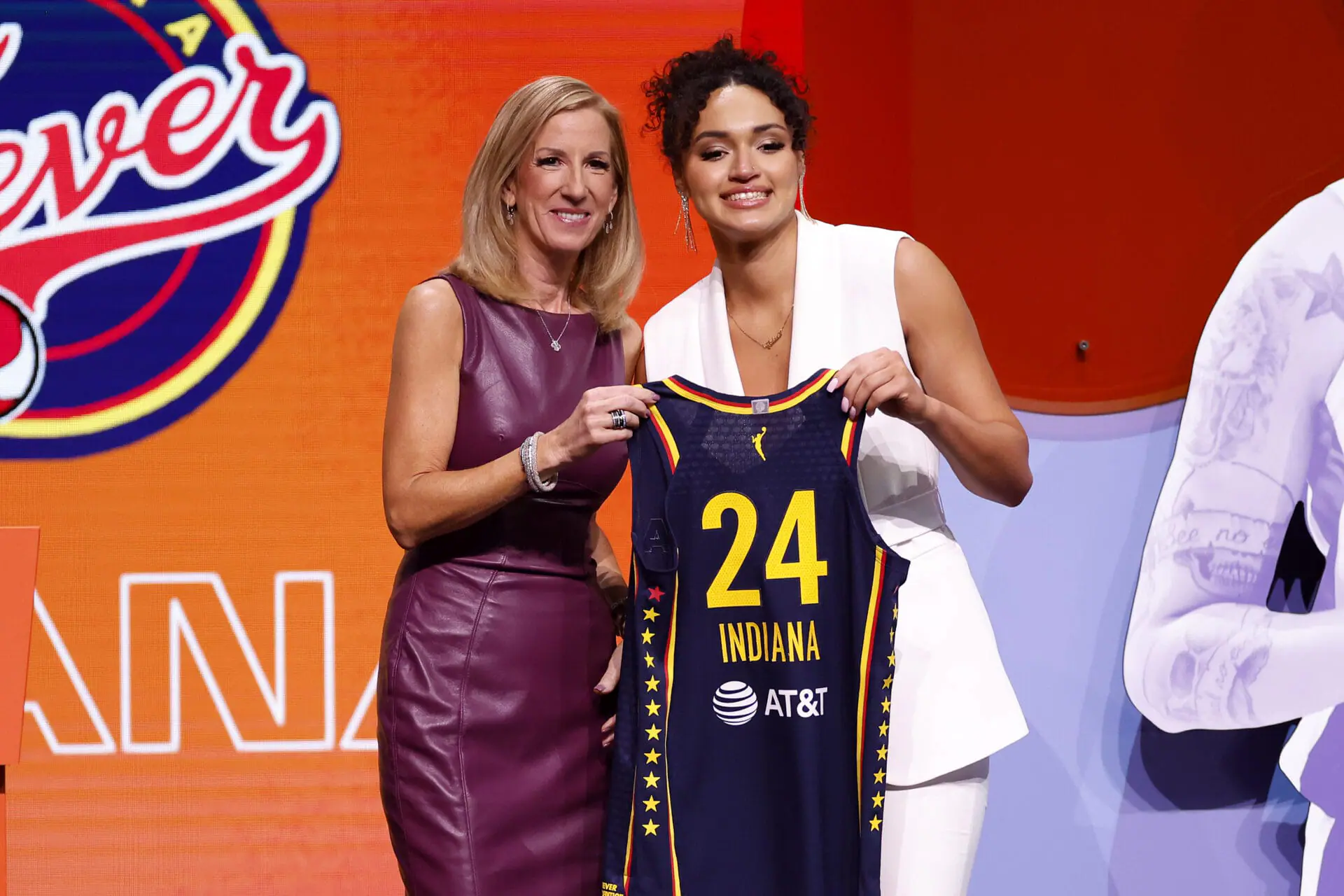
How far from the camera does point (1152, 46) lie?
126 inches

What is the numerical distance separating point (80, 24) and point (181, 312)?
0.78 m

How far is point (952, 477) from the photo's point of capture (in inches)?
128

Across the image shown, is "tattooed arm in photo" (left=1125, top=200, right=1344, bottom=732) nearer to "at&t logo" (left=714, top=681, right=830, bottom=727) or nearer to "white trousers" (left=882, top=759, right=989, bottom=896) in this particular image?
"white trousers" (left=882, top=759, right=989, bottom=896)

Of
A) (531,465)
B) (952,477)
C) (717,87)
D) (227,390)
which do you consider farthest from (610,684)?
(227,390)

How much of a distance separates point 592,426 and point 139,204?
2038mm

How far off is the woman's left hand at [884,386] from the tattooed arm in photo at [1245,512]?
5.61ft

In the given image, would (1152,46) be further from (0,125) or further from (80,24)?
(0,125)

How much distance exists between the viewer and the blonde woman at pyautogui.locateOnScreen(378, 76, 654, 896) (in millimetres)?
1924

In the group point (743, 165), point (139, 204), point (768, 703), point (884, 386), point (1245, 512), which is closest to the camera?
point (884, 386)

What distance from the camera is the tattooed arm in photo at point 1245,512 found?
3.05 m

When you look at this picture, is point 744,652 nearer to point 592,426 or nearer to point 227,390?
point 592,426

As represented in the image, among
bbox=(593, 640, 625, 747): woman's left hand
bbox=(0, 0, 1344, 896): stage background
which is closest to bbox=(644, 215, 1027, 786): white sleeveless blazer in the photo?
bbox=(593, 640, 625, 747): woman's left hand

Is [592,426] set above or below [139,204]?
below

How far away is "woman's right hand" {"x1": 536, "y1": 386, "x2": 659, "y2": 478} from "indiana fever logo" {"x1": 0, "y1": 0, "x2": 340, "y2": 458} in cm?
170
